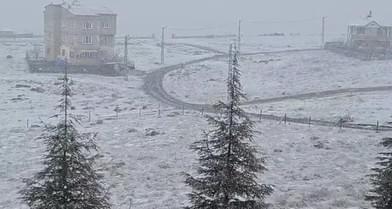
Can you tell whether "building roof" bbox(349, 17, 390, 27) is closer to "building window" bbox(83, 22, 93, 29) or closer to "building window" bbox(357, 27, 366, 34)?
"building window" bbox(357, 27, 366, 34)

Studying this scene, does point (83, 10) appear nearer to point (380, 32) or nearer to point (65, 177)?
point (380, 32)

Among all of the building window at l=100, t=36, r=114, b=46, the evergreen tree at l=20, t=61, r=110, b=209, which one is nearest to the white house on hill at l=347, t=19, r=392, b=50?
the building window at l=100, t=36, r=114, b=46

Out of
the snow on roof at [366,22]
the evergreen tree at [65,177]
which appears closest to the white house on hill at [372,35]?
the snow on roof at [366,22]

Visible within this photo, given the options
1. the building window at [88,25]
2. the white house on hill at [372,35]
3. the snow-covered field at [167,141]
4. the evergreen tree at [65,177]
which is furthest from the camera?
the white house on hill at [372,35]

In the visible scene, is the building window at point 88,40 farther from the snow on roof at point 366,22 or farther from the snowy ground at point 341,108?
the snow on roof at point 366,22

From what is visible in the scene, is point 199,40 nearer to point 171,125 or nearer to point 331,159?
point 171,125

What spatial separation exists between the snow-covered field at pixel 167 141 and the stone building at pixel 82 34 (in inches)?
311

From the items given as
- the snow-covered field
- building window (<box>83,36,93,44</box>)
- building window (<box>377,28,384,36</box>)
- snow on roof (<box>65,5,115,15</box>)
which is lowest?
the snow-covered field

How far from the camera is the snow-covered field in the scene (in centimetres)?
2886

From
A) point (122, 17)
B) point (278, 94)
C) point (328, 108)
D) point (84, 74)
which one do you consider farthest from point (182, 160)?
point (122, 17)

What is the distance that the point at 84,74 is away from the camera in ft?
234

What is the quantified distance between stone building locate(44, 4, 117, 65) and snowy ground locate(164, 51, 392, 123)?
1199 centimetres

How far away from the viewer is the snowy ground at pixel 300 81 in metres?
49.5

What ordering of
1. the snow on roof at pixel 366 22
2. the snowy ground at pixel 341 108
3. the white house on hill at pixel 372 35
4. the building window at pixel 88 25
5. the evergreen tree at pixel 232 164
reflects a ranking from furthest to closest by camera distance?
the snow on roof at pixel 366 22 → the white house on hill at pixel 372 35 → the building window at pixel 88 25 → the snowy ground at pixel 341 108 → the evergreen tree at pixel 232 164
